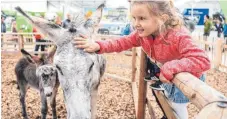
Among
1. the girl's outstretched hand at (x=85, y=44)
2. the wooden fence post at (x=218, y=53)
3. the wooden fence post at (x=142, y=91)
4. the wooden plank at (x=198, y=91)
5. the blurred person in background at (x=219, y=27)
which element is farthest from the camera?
the blurred person in background at (x=219, y=27)

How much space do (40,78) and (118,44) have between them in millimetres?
1669

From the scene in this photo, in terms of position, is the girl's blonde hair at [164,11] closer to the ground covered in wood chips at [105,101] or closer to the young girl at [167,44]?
the young girl at [167,44]

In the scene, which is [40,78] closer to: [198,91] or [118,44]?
[118,44]

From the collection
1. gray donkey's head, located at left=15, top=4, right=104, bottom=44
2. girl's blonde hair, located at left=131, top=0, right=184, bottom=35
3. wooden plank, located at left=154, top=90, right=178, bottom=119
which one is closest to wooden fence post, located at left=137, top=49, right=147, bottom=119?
wooden plank, located at left=154, top=90, right=178, bottom=119

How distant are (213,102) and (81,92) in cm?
111

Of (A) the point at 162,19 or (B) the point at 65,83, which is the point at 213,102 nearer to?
(A) the point at 162,19

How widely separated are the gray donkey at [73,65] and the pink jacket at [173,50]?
22cm

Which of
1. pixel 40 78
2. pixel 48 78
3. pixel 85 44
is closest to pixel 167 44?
pixel 85 44

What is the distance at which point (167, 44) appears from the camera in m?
1.88

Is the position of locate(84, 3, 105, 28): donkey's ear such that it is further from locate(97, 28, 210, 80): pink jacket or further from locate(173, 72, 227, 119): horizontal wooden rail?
locate(173, 72, 227, 119): horizontal wooden rail

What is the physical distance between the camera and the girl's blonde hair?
179 centimetres

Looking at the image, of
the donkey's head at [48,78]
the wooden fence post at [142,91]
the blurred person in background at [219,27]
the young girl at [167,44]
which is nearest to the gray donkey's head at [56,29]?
the young girl at [167,44]

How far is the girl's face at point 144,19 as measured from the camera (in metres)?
1.78

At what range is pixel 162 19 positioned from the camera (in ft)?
6.00
